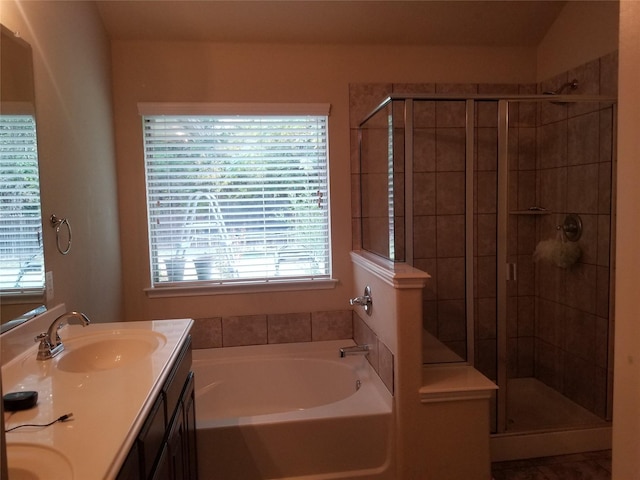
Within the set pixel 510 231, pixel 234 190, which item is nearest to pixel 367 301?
pixel 510 231

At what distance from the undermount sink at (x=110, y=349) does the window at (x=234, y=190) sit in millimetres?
1179

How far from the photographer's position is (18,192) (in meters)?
1.55

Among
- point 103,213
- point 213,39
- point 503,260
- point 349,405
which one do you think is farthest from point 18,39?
point 503,260

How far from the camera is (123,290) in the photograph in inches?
112

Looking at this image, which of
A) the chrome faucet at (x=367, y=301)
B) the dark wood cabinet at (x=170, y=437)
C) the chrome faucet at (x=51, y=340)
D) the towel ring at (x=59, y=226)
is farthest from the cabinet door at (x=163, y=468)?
the chrome faucet at (x=367, y=301)

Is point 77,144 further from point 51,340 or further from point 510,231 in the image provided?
point 510,231

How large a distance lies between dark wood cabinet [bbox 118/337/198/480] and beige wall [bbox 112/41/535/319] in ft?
3.89

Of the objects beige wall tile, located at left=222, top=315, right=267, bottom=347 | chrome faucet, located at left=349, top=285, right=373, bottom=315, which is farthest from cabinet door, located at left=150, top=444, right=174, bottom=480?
beige wall tile, located at left=222, top=315, right=267, bottom=347

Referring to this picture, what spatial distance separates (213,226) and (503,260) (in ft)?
5.98

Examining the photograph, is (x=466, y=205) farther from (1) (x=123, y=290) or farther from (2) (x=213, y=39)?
(1) (x=123, y=290)

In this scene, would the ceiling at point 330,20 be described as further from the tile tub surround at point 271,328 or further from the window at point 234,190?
the tile tub surround at point 271,328

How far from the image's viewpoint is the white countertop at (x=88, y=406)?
92 centimetres

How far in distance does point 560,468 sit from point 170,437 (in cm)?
209

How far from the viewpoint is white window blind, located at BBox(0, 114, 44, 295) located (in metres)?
1.44
